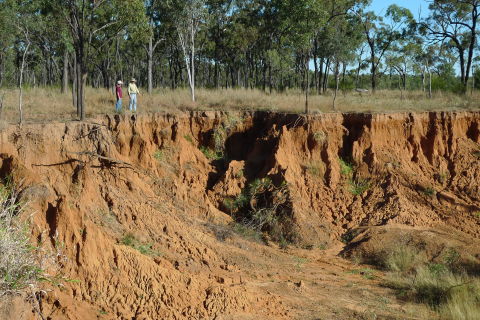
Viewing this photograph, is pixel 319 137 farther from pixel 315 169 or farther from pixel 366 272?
pixel 366 272

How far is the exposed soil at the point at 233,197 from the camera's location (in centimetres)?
881

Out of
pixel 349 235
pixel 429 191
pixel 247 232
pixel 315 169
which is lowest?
pixel 349 235

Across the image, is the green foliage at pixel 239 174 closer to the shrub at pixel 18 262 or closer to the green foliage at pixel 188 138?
the green foliage at pixel 188 138

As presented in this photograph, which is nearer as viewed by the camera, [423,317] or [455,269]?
[423,317]

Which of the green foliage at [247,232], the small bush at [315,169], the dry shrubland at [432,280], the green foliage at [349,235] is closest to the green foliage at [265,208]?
the green foliage at [247,232]

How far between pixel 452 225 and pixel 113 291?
10480mm

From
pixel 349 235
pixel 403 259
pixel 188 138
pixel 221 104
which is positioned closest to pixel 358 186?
pixel 349 235

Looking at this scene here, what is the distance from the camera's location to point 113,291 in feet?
28.2

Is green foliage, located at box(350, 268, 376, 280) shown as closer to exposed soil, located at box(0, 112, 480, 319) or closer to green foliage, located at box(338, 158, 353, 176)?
exposed soil, located at box(0, 112, 480, 319)

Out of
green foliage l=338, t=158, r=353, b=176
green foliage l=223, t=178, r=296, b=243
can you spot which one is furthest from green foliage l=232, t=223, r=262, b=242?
green foliage l=338, t=158, r=353, b=176

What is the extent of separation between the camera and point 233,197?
14.9m

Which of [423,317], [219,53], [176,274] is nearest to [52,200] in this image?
[176,274]

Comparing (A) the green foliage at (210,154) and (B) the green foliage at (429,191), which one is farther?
(A) the green foliage at (210,154)

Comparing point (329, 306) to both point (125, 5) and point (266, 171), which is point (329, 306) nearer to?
point (266, 171)
